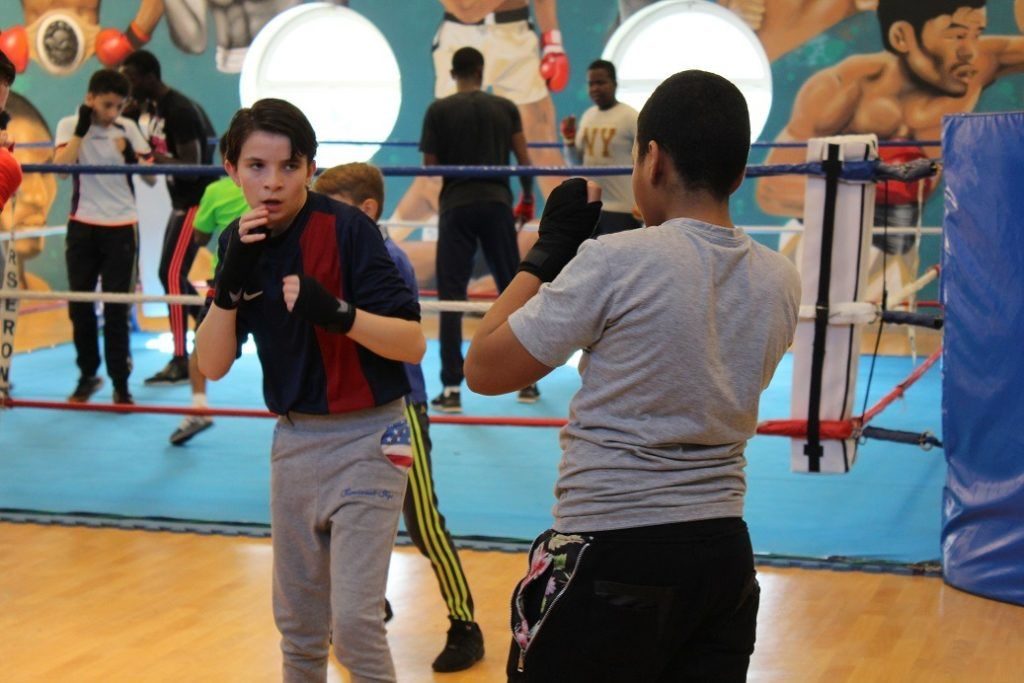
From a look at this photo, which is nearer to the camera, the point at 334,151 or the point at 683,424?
the point at 683,424

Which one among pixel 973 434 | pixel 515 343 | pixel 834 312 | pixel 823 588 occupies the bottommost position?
pixel 823 588

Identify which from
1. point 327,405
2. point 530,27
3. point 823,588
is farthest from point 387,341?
point 530,27

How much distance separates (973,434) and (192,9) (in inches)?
274

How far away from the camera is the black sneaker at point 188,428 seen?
15.3ft

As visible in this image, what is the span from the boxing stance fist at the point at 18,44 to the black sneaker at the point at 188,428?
205 inches

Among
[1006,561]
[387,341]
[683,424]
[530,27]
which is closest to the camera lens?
[683,424]

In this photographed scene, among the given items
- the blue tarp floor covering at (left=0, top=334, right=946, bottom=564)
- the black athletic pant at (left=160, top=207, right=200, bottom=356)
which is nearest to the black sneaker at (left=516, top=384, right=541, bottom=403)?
the blue tarp floor covering at (left=0, top=334, right=946, bottom=564)

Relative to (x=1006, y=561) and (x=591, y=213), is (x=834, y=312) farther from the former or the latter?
(x=591, y=213)

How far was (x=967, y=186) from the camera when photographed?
10.1ft

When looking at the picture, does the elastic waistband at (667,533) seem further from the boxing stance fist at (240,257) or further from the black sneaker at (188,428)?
the black sneaker at (188,428)

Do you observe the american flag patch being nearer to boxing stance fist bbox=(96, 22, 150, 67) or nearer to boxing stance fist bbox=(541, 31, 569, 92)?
boxing stance fist bbox=(541, 31, 569, 92)

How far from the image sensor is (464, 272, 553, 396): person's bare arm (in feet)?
4.35

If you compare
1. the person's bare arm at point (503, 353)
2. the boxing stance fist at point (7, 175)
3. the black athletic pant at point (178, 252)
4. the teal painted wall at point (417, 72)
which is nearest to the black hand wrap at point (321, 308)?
the person's bare arm at point (503, 353)

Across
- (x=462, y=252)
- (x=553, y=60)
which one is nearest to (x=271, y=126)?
(x=462, y=252)
